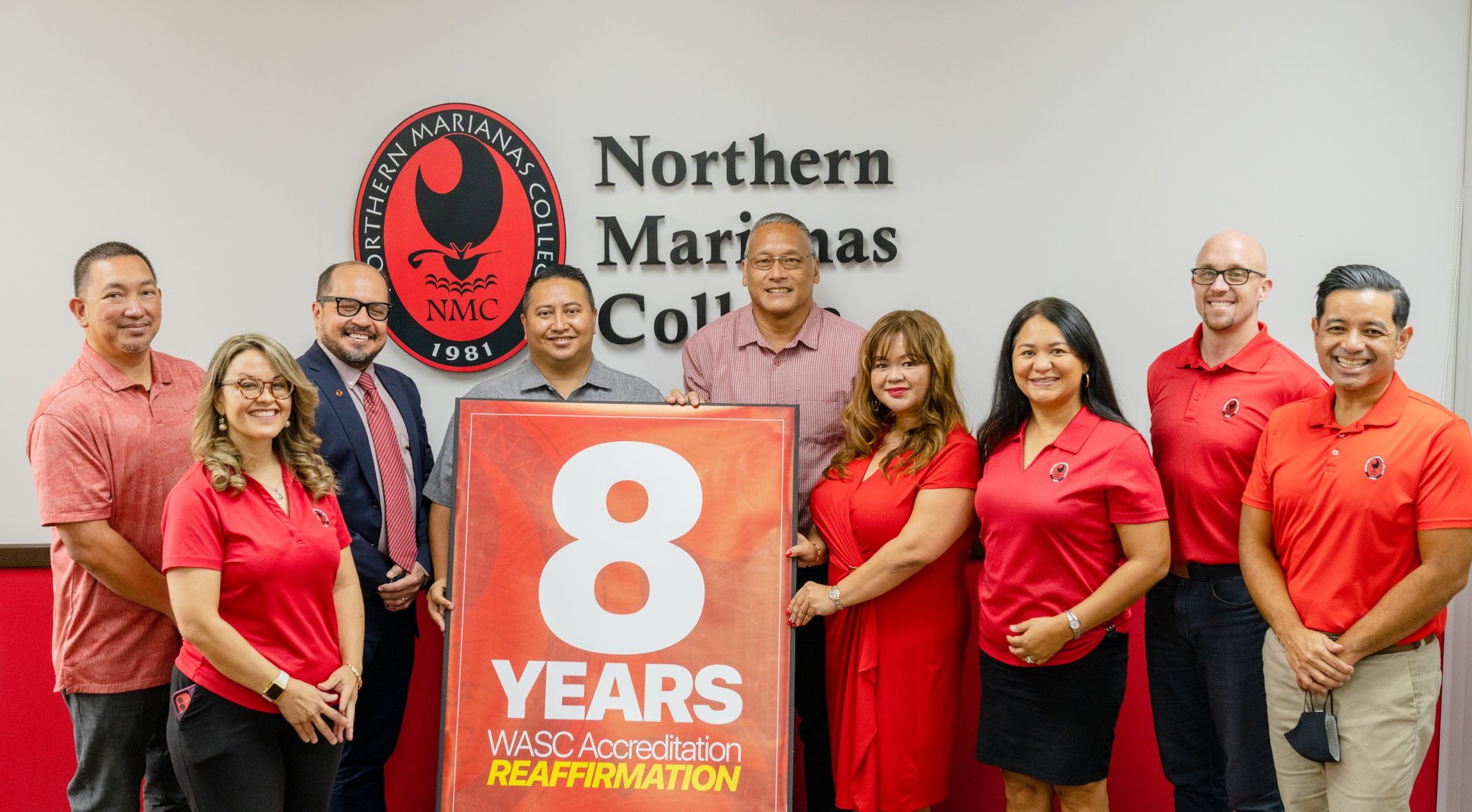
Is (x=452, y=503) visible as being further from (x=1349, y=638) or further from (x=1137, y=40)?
(x=1137, y=40)

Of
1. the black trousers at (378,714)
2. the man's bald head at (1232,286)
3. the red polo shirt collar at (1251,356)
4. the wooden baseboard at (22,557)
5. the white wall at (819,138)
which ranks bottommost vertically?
the black trousers at (378,714)

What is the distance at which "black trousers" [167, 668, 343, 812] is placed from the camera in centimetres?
201

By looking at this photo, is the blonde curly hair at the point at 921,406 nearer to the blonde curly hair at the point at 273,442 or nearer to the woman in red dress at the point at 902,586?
the woman in red dress at the point at 902,586

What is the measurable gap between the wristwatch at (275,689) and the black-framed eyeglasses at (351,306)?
112 centimetres

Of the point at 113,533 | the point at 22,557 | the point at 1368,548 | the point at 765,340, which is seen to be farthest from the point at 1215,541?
the point at 22,557

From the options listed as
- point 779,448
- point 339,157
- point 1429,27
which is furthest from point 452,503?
point 1429,27

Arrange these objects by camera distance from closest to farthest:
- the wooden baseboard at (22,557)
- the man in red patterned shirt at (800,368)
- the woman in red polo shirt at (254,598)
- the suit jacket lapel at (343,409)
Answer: the woman in red polo shirt at (254,598) → the suit jacket lapel at (343,409) → the man in red patterned shirt at (800,368) → the wooden baseboard at (22,557)

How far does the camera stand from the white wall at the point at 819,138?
3141 millimetres

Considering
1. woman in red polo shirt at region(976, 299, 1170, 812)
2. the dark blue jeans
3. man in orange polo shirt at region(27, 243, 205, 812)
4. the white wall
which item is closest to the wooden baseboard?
the white wall

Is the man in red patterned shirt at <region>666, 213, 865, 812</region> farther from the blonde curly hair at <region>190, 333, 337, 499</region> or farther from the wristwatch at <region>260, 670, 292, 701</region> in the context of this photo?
the wristwatch at <region>260, 670, 292, 701</region>

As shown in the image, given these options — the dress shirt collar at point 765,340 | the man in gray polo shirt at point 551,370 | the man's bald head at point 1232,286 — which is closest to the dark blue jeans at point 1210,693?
the man's bald head at point 1232,286

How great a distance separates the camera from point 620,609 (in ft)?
7.76

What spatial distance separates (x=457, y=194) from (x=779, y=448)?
1.62 metres

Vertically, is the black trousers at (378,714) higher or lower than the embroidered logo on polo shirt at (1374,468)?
lower
